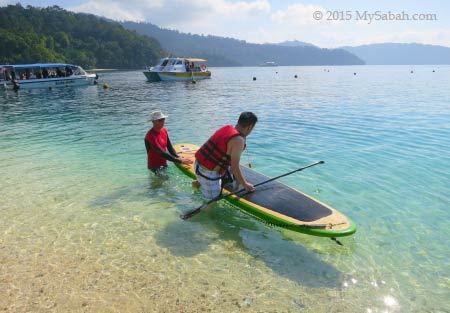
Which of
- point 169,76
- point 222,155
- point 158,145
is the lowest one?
point 169,76

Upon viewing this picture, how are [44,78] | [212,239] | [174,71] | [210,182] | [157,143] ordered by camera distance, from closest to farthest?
1. [212,239]
2. [210,182]
3. [157,143]
4. [44,78]
5. [174,71]

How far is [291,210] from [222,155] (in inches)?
69.7

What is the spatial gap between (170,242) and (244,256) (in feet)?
4.82

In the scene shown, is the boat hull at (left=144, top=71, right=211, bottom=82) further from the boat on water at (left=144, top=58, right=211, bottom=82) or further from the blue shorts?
the blue shorts

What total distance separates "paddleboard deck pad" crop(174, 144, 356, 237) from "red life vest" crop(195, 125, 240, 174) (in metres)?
0.96

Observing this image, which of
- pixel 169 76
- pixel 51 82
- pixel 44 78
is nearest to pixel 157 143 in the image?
pixel 51 82

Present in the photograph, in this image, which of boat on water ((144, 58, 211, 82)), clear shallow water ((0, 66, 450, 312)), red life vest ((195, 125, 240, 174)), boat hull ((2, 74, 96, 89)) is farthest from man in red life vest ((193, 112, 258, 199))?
boat on water ((144, 58, 211, 82))

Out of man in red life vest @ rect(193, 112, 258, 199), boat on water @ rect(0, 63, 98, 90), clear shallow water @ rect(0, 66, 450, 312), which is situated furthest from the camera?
boat on water @ rect(0, 63, 98, 90)

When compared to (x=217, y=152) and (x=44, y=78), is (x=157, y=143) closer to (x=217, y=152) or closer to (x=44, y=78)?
(x=217, y=152)

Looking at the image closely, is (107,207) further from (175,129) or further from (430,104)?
(430,104)

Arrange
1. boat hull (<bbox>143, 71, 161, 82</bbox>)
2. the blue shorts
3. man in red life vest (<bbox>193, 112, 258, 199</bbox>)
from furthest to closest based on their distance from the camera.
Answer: boat hull (<bbox>143, 71, 161, 82</bbox>) → the blue shorts → man in red life vest (<bbox>193, 112, 258, 199</bbox>)

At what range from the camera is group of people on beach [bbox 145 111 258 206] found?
18.2 feet

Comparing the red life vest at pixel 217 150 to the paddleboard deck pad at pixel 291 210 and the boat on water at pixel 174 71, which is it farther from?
the boat on water at pixel 174 71

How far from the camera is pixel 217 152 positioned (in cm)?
605
